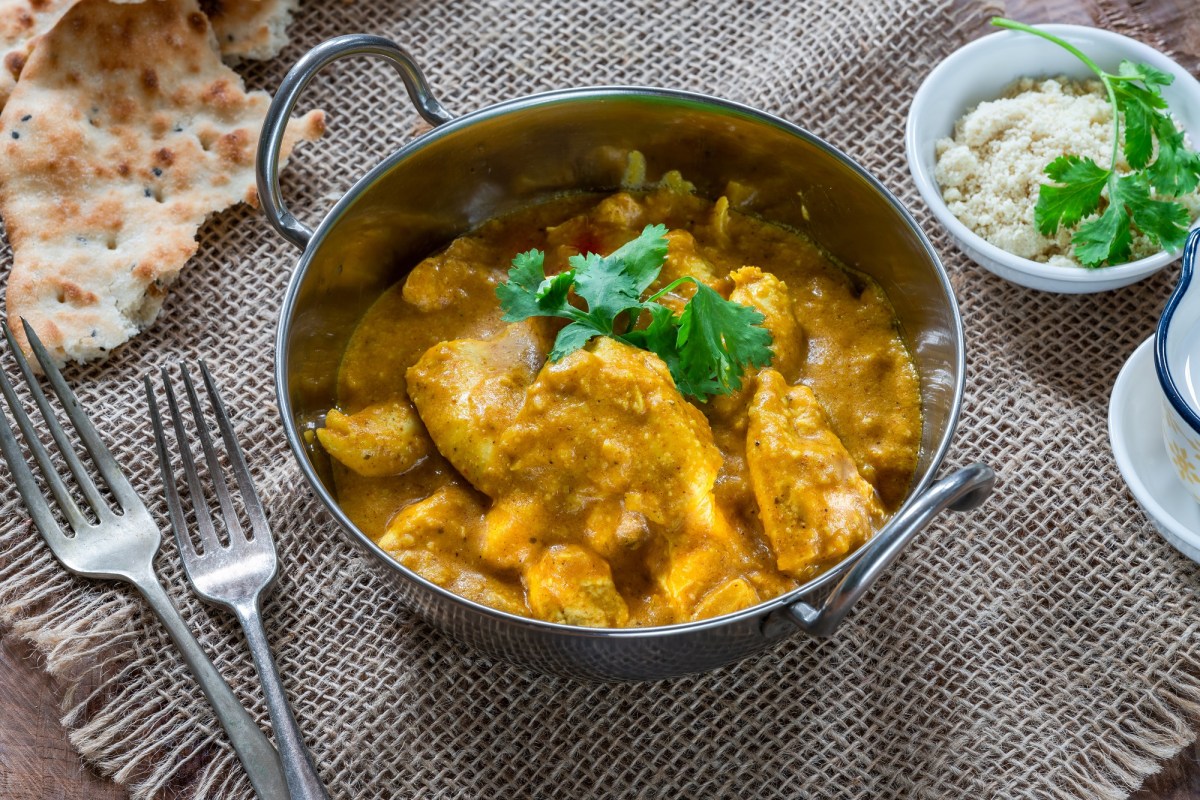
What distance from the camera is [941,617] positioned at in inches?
103

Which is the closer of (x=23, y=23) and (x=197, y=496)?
(x=197, y=496)

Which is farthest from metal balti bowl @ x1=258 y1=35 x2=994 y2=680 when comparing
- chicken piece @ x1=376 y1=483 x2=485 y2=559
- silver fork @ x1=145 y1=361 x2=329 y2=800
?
silver fork @ x1=145 y1=361 x2=329 y2=800

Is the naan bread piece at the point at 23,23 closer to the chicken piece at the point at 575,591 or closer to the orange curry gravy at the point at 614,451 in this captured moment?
the orange curry gravy at the point at 614,451

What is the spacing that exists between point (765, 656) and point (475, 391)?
863mm

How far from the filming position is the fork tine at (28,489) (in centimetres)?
261

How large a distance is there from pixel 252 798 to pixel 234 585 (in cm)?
45

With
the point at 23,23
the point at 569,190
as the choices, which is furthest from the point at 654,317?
the point at 23,23

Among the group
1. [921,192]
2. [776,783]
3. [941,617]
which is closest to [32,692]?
[776,783]

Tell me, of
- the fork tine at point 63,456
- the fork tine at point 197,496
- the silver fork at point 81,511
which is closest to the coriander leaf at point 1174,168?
the fork tine at point 197,496

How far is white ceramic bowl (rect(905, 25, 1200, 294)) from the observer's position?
9.39 ft

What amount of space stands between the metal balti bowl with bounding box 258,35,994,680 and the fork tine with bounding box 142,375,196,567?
1.13 ft

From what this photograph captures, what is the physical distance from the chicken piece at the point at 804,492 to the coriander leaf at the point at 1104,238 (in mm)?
874

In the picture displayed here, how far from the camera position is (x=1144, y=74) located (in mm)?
2943

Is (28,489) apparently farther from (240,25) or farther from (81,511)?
(240,25)
